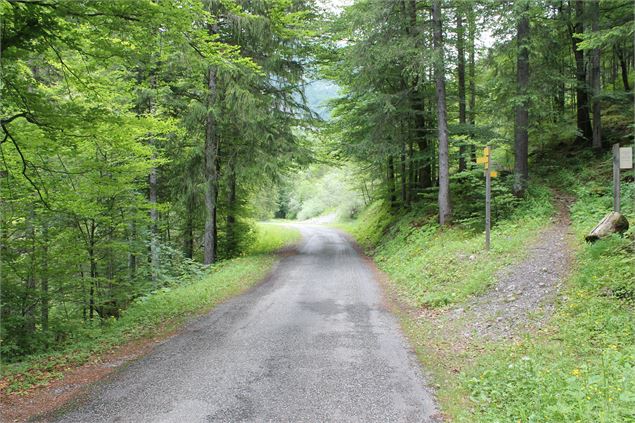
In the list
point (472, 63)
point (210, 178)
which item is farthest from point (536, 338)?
point (472, 63)

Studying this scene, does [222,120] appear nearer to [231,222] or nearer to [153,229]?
[153,229]

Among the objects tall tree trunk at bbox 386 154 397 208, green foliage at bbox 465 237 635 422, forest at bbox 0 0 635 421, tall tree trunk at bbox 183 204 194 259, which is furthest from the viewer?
tall tree trunk at bbox 386 154 397 208

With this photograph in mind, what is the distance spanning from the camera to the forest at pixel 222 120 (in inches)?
257

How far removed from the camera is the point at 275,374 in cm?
541

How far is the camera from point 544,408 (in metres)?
3.74

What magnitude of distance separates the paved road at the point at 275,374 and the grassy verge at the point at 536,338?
57 cm

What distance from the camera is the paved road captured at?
14.4 ft

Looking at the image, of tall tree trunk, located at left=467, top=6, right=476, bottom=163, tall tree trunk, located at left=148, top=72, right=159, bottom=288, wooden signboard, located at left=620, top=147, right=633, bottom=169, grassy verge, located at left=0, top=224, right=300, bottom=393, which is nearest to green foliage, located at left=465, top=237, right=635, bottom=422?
wooden signboard, located at left=620, top=147, right=633, bottom=169

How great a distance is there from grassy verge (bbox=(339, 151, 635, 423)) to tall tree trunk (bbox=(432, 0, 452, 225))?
7.81ft

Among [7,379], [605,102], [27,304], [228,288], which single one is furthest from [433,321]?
[605,102]

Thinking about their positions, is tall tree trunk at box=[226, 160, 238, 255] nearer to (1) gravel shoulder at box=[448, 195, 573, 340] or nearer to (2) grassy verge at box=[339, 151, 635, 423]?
(2) grassy verge at box=[339, 151, 635, 423]

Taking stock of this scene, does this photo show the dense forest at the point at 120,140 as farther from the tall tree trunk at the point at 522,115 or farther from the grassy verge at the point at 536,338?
the tall tree trunk at the point at 522,115

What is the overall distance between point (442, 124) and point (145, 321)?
11.5 m

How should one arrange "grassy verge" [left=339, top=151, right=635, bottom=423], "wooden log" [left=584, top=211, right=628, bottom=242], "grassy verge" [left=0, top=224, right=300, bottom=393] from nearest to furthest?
"grassy verge" [left=339, top=151, right=635, bottom=423], "grassy verge" [left=0, top=224, right=300, bottom=393], "wooden log" [left=584, top=211, right=628, bottom=242]
